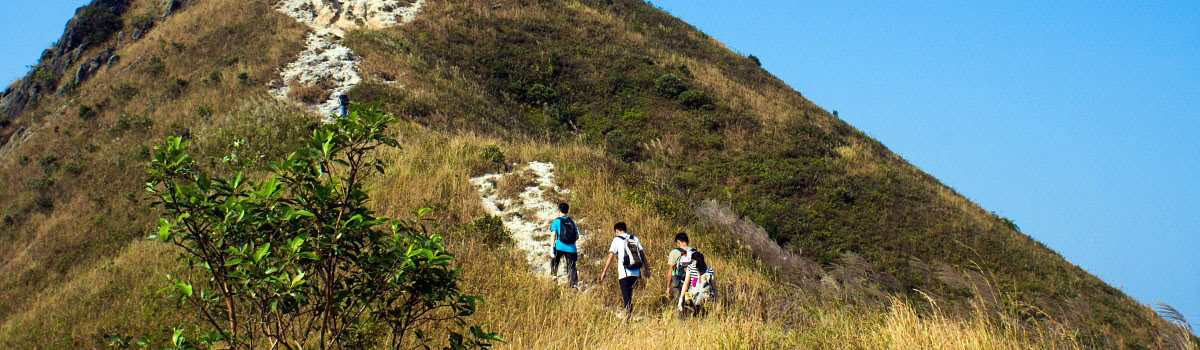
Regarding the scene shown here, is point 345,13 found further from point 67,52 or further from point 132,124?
point 67,52

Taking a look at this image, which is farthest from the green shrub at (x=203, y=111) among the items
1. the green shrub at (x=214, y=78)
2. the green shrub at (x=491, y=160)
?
the green shrub at (x=491, y=160)

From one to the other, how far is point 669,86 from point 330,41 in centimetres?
1696

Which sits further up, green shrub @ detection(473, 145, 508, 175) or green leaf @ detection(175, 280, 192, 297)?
green leaf @ detection(175, 280, 192, 297)

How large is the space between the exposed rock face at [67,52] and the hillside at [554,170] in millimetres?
161

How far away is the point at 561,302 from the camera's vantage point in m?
8.87

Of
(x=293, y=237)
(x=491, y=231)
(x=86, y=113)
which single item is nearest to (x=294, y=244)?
(x=293, y=237)

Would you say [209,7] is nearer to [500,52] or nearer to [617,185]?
[500,52]

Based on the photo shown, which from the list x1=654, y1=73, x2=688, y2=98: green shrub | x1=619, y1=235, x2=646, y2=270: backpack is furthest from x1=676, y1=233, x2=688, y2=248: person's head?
x1=654, y1=73, x2=688, y2=98: green shrub

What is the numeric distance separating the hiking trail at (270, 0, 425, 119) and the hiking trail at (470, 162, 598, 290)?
594 centimetres

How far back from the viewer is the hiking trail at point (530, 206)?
45.0 feet

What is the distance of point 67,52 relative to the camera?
36.5 m

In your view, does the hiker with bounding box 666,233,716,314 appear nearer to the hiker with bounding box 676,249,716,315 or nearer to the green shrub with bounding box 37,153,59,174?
the hiker with bounding box 676,249,716,315

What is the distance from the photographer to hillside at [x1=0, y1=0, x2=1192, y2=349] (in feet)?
25.2

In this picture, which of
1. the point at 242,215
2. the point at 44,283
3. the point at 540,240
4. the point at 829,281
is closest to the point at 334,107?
the point at 44,283
